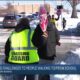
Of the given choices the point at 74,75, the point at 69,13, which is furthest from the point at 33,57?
the point at 69,13

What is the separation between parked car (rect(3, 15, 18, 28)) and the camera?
5775 mm

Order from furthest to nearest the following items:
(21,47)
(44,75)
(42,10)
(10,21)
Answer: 1. (10,21)
2. (42,10)
3. (44,75)
4. (21,47)

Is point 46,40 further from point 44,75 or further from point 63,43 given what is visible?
point 63,43

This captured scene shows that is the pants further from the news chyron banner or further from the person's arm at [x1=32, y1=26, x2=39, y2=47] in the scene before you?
the person's arm at [x1=32, y1=26, x2=39, y2=47]

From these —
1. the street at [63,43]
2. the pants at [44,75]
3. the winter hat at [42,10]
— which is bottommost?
the pants at [44,75]

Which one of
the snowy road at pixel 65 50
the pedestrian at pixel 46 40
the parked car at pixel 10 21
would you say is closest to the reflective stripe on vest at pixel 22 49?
the pedestrian at pixel 46 40

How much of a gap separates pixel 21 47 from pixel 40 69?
0.64 m

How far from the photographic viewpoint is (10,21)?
578cm

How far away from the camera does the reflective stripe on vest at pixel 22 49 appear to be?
4.80 metres

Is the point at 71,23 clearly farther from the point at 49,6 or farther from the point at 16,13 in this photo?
the point at 16,13

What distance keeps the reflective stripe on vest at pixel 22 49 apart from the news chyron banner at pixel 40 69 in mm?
203

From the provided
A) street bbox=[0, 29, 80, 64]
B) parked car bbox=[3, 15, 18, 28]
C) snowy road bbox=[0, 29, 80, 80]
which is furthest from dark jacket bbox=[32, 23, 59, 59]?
parked car bbox=[3, 15, 18, 28]

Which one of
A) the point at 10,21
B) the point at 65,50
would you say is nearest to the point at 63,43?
the point at 65,50

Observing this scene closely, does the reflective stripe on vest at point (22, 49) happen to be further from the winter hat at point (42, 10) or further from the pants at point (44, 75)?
the winter hat at point (42, 10)
